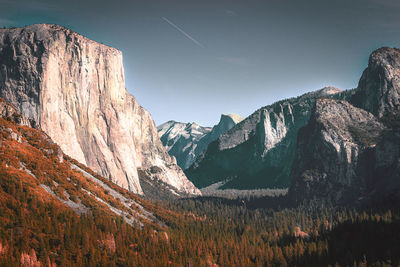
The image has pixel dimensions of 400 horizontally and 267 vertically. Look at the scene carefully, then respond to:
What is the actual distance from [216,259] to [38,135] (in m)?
65.5

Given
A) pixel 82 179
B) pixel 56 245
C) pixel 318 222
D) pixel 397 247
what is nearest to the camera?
pixel 56 245

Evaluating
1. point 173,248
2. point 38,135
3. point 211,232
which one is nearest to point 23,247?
point 173,248

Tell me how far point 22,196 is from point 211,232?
80779 millimetres

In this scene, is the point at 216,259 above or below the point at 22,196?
below

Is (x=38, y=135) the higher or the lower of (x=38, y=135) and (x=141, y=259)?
the higher

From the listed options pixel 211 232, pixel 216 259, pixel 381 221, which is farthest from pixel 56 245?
pixel 381 221

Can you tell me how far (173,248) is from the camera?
108000mm

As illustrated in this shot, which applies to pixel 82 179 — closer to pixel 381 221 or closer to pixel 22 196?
pixel 22 196

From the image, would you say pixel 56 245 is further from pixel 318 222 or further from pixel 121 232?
pixel 318 222

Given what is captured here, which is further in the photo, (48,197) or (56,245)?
(48,197)

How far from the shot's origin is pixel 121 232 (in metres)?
99.5

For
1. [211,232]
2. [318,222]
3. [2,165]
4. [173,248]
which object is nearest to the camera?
[2,165]

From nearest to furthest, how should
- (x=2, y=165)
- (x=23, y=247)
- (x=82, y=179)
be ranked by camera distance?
1. (x=23, y=247)
2. (x=2, y=165)
3. (x=82, y=179)

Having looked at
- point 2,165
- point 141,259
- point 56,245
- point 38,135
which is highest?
point 38,135
